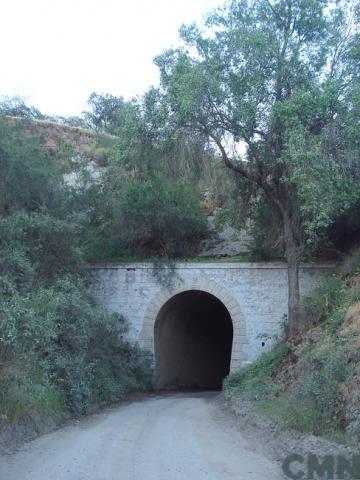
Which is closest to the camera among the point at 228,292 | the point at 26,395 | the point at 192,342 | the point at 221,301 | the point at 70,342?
the point at 26,395

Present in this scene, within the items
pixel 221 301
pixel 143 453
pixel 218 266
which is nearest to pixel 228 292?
pixel 221 301

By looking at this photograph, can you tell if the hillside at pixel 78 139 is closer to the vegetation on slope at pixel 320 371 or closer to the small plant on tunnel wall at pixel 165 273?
the small plant on tunnel wall at pixel 165 273

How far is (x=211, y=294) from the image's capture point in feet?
59.0

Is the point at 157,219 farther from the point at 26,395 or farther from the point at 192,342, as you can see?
the point at 26,395

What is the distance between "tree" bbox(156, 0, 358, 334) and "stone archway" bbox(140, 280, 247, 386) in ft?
8.93

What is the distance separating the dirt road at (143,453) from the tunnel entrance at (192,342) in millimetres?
7320

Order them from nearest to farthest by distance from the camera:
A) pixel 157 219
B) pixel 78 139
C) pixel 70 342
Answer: pixel 70 342, pixel 157 219, pixel 78 139

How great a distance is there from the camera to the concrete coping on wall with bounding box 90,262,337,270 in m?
16.8

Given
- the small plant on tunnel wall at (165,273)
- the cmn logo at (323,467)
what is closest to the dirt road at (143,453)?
the cmn logo at (323,467)

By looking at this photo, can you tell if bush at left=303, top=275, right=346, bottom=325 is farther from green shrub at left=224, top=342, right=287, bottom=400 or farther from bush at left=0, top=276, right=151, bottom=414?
bush at left=0, top=276, right=151, bottom=414

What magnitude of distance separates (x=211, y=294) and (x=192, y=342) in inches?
208

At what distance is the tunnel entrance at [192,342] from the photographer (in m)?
19.0

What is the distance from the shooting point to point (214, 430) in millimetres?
10078

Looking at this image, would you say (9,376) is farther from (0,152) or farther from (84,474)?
(0,152)
